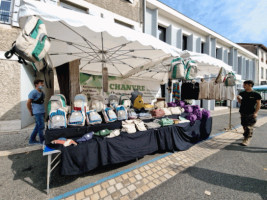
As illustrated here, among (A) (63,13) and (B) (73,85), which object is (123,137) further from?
(B) (73,85)

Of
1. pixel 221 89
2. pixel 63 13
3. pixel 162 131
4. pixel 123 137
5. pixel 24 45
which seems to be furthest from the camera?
pixel 221 89

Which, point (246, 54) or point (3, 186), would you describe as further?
point (246, 54)

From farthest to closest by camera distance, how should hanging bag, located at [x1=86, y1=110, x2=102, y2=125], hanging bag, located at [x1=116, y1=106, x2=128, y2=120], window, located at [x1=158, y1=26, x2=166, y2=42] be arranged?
window, located at [x1=158, y1=26, x2=166, y2=42], hanging bag, located at [x1=116, y1=106, x2=128, y2=120], hanging bag, located at [x1=86, y1=110, x2=102, y2=125]

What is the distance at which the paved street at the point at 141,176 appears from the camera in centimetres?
192

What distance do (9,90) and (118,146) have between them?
550cm

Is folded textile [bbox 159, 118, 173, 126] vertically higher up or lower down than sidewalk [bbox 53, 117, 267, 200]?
higher up

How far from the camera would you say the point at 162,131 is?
3078 mm

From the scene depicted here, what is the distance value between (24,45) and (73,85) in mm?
3076

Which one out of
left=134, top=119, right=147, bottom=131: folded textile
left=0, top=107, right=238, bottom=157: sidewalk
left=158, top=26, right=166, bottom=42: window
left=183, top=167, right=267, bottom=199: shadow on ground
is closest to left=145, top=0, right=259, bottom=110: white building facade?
left=158, top=26, right=166, bottom=42: window

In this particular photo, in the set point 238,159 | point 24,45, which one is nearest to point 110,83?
point 24,45

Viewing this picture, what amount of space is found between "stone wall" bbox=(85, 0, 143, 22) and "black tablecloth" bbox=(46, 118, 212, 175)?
7.34m

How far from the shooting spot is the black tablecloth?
2.02 m

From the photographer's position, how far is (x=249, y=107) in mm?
3805

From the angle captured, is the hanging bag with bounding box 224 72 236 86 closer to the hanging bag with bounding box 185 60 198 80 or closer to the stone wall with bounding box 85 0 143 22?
the hanging bag with bounding box 185 60 198 80
